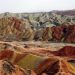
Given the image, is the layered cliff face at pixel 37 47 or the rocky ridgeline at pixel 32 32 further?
the rocky ridgeline at pixel 32 32

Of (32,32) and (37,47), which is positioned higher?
(37,47)

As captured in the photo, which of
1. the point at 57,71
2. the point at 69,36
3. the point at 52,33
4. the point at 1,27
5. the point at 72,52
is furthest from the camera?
the point at 1,27

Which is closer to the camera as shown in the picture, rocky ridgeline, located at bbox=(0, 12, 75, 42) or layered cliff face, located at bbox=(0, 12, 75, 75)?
layered cliff face, located at bbox=(0, 12, 75, 75)

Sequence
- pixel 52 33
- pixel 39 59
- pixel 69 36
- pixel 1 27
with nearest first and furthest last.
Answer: pixel 39 59 → pixel 69 36 → pixel 52 33 → pixel 1 27

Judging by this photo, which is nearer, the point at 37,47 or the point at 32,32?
the point at 37,47

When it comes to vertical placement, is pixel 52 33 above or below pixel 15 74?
below

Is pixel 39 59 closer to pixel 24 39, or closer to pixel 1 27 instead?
pixel 24 39

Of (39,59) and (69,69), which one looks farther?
(39,59)

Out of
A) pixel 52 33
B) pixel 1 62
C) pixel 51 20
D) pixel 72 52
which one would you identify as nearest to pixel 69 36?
pixel 52 33

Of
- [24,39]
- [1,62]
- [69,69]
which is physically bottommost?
[24,39]

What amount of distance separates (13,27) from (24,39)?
12877mm

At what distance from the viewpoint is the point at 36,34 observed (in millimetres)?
91625

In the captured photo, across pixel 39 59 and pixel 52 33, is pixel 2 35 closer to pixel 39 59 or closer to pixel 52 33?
pixel 52 33

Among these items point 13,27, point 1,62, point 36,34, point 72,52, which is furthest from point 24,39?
point 1,62
